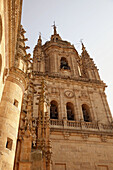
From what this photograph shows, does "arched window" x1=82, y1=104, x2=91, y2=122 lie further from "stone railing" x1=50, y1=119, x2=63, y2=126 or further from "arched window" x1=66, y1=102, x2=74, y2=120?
"stone railing" x1=50, y1=119, x2=63, y2=126

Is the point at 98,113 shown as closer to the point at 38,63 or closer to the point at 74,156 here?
the point at 74,156

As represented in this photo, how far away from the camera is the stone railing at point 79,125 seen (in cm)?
1593

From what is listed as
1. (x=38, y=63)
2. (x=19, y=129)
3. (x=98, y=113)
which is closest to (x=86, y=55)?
(x=38, y=63)

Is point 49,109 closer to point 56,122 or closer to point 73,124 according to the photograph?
point 56,122

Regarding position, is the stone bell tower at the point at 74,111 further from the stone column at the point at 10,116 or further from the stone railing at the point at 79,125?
the stone column at the point at 10,116

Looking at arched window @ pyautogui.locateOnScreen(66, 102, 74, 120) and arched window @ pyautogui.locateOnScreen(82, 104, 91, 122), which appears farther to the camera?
→ arched window @ pyautogui.locateOnScreen(82, 104, 91, 122)

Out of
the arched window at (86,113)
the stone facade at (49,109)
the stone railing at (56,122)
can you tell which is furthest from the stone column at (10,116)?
the arched window at (86,113)

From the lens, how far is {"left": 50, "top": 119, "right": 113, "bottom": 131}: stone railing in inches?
627

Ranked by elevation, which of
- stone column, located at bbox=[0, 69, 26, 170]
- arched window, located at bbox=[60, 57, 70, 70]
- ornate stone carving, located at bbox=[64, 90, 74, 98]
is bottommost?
stone column, located at bbox=[0, 69, 26, 170]

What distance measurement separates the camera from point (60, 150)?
1398 centimetres

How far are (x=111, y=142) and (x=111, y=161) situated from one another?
180 cm

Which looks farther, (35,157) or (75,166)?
(75,166)

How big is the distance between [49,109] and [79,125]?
317 cm

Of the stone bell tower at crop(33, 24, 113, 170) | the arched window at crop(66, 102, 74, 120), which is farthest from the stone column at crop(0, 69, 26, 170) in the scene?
the arched window at crop(66, 102, 74, 120)
